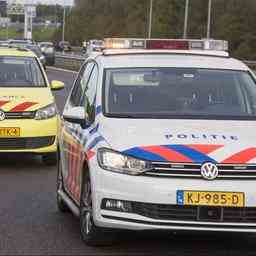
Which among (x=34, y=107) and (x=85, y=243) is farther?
(x=34, y=107)

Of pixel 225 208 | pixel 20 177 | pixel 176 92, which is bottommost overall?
pixel 20 177

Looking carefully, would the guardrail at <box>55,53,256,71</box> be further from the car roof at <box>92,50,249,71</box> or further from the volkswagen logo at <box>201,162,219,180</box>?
the volkswagen logo at <box>201,162,219,180</box>

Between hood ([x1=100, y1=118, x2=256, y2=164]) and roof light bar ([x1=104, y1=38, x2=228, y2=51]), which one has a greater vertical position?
roof light bar ([x1=104, y1=38, x2=228, y2=51])

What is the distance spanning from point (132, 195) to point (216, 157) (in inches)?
25.5

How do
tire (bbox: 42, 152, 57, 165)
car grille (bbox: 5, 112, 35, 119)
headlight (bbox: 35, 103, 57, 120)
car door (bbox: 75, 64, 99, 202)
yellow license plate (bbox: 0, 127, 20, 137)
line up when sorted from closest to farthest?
car door (bbox: 75, 64, 99, 202)
yellow license plate (bbox: 0, 127, 20, 137)
car grille (bbox: 5, 112, 35, 119)
headlight (bbox: 35, 103, 57, 120)
tire (bbox: 42, 152, 57, 165)

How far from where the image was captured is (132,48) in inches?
336

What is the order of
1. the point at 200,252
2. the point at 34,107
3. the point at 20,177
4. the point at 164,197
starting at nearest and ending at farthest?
the point at 164,197 < the point at 200,252 < the point at 20,177 < the point at 34,107

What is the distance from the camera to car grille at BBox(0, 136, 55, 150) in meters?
11.8

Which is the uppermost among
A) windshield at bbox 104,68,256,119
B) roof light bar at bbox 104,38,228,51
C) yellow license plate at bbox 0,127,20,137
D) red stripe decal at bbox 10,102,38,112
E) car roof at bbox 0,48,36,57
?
roof light bar at bbox 104,38,228,51

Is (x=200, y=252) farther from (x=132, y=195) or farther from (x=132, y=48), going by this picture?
(x=132, y=48)

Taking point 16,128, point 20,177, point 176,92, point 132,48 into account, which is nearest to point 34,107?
point 16,128

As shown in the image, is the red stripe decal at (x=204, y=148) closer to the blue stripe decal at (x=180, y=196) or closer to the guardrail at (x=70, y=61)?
the blue stripe decal at (x=180, y=196)

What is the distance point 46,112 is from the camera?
12.2 metres

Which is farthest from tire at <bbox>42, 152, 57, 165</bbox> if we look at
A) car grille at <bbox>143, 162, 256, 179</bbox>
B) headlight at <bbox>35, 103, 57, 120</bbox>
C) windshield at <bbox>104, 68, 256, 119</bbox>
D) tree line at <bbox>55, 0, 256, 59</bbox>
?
tree line at <bbox>55, 0, 256, 59</bbox>
